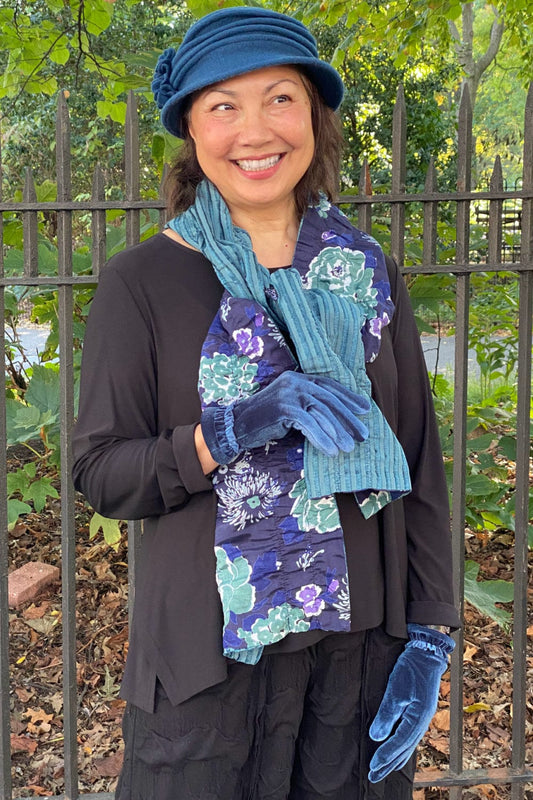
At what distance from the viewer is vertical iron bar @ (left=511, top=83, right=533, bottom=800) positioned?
2246 millimetres

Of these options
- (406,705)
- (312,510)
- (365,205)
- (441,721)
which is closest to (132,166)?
(365,205)

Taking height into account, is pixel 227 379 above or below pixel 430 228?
below

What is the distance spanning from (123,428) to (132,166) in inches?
36.3

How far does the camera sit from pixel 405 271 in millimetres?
2199

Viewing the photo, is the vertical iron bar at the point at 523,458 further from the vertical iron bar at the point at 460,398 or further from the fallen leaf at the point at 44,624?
the fallen leaf at the point at 44,624

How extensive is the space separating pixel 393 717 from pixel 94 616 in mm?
2310

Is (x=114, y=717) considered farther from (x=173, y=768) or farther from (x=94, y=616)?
(x=173, y=768)

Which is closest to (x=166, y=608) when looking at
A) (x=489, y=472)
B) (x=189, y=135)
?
(x=189, y=135)

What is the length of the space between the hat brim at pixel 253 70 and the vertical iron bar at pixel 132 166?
436mm

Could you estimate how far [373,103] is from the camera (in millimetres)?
10047

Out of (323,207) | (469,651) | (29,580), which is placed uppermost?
(323,207)

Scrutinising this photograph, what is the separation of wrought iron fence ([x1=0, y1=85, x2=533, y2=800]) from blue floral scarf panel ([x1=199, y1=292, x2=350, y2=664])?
79 centimetres

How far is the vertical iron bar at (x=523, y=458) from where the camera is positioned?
2246 millimetres

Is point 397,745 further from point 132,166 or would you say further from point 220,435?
point 132,166
